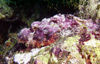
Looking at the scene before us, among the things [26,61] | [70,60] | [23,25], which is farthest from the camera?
[23,25]

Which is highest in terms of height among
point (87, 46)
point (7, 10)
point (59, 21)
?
point (7, 10)

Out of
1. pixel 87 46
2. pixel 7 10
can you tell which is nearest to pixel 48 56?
pixel 87 46

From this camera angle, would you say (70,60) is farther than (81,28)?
No

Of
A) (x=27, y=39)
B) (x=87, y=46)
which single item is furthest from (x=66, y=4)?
(x=87, y=46)

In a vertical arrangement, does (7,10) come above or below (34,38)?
above

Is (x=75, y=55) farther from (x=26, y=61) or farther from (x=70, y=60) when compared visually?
(x=26, y=61)

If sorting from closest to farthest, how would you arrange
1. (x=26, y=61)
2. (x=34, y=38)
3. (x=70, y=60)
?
(x=70, y=60) → (x=26, y=61) → (x=34, y=38)
